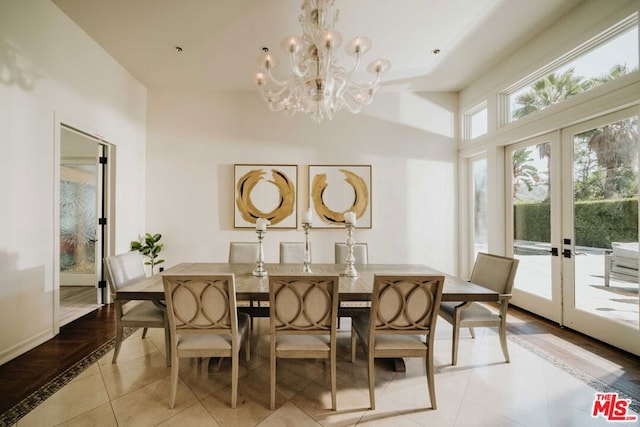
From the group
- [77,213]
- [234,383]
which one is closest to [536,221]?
[234,383]

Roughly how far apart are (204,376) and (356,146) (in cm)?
365

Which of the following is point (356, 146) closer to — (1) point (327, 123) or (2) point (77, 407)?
(1) point (327, 123)

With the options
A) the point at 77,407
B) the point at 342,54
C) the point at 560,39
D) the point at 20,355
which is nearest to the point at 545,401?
the point at 77,407

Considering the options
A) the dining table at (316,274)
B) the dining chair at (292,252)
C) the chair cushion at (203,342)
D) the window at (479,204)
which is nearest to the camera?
the chair cushion at (203,342)

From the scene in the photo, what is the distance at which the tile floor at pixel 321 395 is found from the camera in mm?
1611

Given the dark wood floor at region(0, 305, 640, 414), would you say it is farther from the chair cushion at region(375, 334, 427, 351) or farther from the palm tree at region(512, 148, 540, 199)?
the palm tree at region(512, 148, 540, 199)

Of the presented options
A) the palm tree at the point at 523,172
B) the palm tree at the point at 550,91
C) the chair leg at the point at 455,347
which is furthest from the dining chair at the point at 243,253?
the palm tree at the point at 550,91

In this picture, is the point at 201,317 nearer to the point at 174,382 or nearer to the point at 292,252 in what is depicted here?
the point at 174,382

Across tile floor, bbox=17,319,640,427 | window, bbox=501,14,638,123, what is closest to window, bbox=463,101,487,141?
window, bbox=501,14,638,123

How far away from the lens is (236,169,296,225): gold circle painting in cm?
430

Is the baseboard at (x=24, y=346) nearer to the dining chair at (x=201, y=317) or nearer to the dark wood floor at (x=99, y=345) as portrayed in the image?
the dark wood floor at (x=99, y=345)

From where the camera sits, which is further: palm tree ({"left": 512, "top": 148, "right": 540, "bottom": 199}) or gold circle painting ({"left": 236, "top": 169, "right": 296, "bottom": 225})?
gold circle painting ({"left": 236, "top": 169, "right": 296, "bottom": 225})

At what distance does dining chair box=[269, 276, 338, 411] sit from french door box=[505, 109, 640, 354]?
271 cm

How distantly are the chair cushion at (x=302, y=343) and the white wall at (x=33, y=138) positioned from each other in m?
2.40
